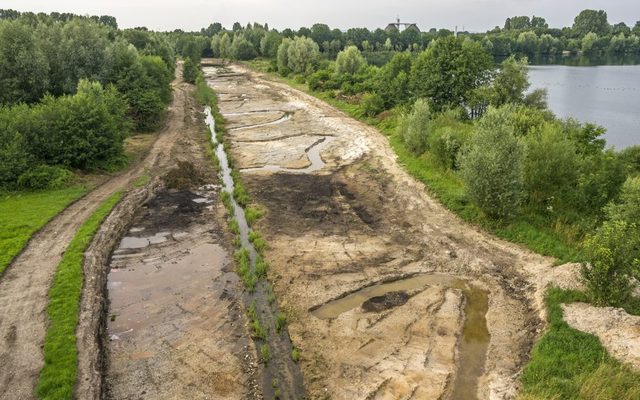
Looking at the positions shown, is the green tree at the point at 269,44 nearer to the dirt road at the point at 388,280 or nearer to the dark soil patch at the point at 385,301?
the dirt road at the point at 388,280

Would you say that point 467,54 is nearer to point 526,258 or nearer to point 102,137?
point 526,258

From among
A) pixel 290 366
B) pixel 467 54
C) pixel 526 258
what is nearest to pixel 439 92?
pixel 467 54

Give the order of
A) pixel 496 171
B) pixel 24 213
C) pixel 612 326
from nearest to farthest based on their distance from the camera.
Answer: pixel 612 326 → pixel 496 171 → pixel 24 213

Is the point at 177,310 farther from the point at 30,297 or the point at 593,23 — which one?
the point at 593,23

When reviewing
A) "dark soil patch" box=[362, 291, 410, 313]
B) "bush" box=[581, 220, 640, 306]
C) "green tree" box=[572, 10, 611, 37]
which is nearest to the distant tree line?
"dark soil patch" box=[362, 291, 410, 313]

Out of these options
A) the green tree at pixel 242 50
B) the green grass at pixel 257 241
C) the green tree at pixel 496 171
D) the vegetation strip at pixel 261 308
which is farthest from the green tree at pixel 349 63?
the green tree at pixel 242 50

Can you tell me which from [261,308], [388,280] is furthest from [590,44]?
[261,308]
